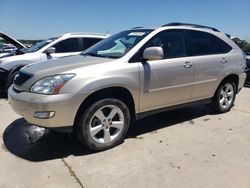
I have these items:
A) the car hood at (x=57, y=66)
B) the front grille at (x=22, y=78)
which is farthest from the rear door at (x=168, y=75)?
the front grille at (x=22, y=78)

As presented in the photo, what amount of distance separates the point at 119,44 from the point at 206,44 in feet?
5.67

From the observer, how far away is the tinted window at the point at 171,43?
434cm

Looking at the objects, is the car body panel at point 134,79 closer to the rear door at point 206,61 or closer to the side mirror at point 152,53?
the rear door at point 206,61

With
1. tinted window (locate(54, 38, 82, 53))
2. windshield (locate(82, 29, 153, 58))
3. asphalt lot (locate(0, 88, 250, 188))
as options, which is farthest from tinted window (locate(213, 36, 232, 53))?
tinted window (locate(54, 38, 82, 53))

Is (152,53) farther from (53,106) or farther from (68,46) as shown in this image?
(68,46)

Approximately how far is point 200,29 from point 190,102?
137cm

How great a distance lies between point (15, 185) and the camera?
2.95 m

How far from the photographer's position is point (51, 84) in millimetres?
3389

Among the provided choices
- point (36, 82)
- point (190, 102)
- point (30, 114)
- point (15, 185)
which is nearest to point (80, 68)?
point (36, 82)

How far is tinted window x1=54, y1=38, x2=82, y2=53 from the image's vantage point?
7856 millimetres

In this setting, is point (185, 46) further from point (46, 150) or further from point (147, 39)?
point (46, 150)

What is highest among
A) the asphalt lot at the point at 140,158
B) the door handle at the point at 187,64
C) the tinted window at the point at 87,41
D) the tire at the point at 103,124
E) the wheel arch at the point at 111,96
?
the tinted window at the point at 87,41

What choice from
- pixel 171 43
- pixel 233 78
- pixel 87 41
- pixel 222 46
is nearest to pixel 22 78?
pixel 171 43

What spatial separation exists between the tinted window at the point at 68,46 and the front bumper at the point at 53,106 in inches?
180
